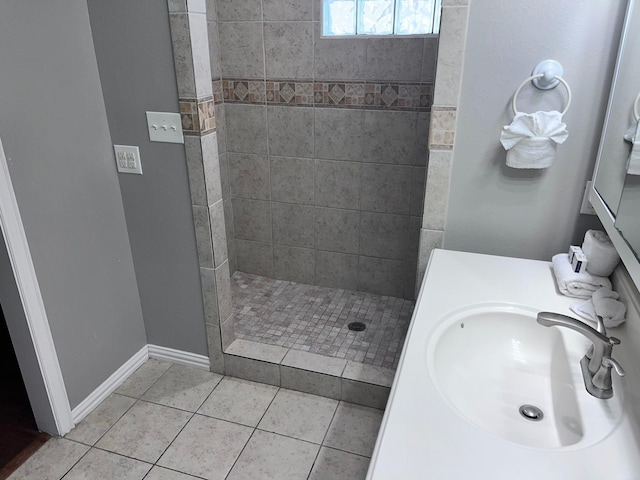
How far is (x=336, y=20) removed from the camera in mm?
2527

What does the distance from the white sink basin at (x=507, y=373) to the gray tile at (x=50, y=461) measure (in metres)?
1.54

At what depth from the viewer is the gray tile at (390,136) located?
2.54 meters

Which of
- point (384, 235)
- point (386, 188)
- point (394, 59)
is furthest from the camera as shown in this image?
point (384, 235)

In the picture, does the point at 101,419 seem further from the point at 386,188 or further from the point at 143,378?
the point at 386,188

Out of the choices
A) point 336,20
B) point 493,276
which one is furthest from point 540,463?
point 336,20

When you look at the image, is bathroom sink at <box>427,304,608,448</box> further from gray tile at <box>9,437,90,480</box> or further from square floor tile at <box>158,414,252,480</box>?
gray tile at <box>9,437,90,480</box>

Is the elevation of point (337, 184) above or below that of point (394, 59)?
below

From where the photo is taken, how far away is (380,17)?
2469 millimetres

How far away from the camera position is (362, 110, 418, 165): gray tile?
2.54m

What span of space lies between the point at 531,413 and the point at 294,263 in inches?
80.2

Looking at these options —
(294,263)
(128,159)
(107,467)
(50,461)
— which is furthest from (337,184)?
(50,461)

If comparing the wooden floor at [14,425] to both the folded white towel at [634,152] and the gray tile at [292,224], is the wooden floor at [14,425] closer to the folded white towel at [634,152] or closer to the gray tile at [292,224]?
the gray tile at [292,224]

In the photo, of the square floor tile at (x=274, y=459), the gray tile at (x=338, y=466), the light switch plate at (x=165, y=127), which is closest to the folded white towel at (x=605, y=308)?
the gray tile at (x=338, y=466)

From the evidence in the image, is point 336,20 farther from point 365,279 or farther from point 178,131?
point 365,279
